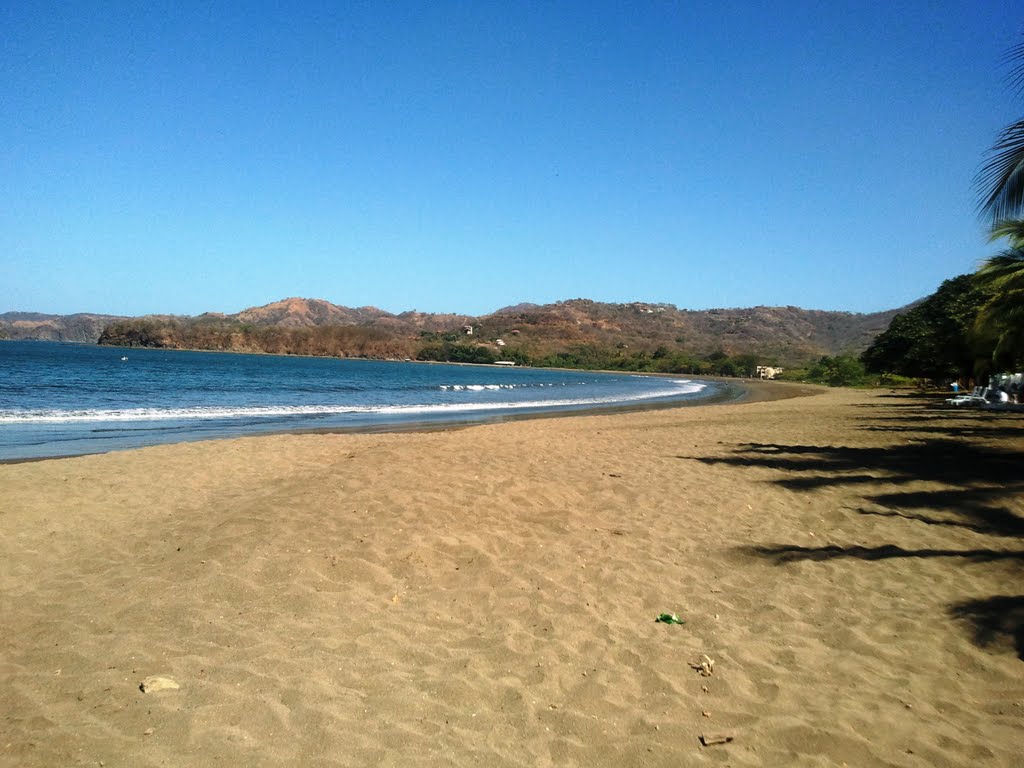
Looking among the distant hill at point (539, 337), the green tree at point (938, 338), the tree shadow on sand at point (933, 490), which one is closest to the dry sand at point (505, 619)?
the tree shadow on sand at point (933, 490)

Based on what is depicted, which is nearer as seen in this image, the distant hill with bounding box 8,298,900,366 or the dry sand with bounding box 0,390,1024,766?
the dry sand with bounding box 0,390,1024,766

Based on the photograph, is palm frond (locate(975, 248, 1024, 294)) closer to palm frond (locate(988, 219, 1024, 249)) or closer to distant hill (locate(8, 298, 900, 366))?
palm frond (locate(988, 219, 1024, 249))

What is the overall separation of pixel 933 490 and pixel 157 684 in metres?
9.07

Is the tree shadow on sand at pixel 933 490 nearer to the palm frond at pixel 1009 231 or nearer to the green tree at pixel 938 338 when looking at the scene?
the palm frond at pixel 1009 231

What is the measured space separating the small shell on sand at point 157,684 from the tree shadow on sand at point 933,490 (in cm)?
478

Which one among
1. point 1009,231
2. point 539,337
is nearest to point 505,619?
point 1009,231

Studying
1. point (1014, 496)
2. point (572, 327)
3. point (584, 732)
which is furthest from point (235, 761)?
point (572, 327)

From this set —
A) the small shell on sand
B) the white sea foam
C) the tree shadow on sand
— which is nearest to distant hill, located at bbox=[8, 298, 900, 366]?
the white sea foam

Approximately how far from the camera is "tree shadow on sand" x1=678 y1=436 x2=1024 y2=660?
4.84m

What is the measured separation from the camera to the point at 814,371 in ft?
262

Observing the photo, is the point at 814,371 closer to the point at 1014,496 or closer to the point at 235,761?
the point at 1014,496

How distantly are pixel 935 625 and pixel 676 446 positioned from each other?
8069 millimetres

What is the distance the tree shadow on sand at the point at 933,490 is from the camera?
15.9ft

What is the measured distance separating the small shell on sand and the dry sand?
5 cm
